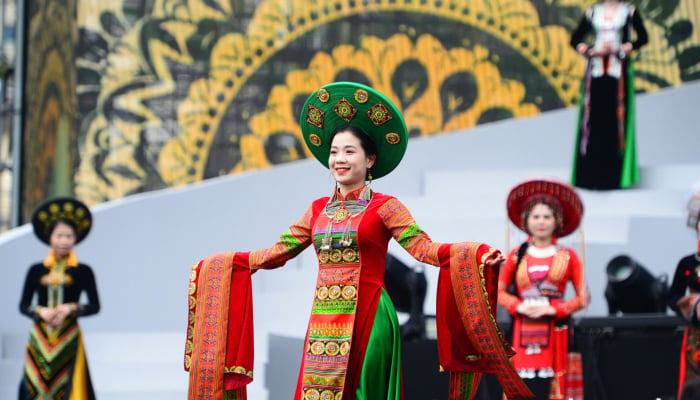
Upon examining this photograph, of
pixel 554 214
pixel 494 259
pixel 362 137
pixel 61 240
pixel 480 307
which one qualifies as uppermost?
pixel 362 137

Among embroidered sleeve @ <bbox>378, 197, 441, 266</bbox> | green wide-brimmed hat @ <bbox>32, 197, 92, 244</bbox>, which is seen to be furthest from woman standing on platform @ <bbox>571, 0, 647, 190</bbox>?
embroidered sleeve @ <bbox>378, 197, 441, 266</bbox>

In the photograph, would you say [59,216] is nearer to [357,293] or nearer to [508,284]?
[508,284]

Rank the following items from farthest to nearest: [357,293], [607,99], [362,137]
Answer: [607,99] < [362,137] < [357,293]

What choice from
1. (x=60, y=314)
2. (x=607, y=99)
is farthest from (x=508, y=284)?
(x=607, y=99)

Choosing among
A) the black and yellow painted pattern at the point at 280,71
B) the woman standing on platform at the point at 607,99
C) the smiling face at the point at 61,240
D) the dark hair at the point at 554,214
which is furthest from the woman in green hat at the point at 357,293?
the black and yellow painted pattern at the point at 280,71

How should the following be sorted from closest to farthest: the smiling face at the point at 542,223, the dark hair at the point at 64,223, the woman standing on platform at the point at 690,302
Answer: the woman standing on platform at the point at 690,302 < the smiling face at the point at 542,223 < the dark hair at the point at 64,223

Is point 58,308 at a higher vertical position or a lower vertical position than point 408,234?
lower

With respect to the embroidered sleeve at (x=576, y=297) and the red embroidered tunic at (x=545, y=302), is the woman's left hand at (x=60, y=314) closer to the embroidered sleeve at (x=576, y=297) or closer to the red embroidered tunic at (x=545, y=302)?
the red embroidered tunic at (x=545, y=302)

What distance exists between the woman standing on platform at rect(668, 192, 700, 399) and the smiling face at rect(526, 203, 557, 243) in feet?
2.30

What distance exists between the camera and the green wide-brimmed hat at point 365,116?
12.7ft

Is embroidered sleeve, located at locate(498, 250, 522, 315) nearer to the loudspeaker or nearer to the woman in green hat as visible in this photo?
the loudspeaker

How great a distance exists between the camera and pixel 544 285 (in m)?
5.68

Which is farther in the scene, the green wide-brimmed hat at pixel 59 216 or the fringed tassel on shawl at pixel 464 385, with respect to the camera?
the green wide-brimmed hat at pixel 59 216

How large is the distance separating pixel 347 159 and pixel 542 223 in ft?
7.16
